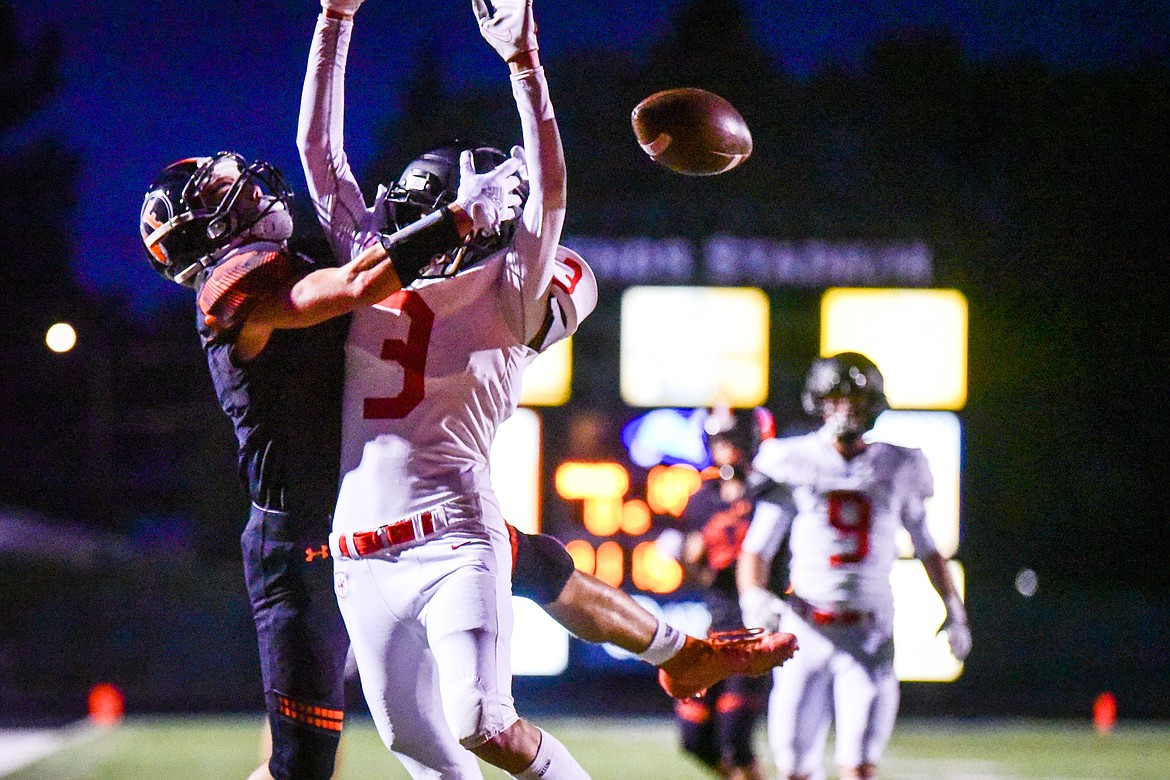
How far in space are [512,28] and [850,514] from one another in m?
2.14

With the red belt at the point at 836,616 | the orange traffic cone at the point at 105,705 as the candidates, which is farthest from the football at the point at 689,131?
the orange traffic cone at the point at 105,705

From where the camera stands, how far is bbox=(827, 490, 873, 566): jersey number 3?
4.79m

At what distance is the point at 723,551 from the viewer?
5.94 meters

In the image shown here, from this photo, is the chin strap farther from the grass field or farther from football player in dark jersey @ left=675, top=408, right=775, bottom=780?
the grass field

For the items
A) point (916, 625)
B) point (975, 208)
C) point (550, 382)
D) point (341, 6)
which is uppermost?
point (975, 208)

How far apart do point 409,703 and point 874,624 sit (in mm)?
1845

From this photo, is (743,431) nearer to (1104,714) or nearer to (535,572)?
(535,572)

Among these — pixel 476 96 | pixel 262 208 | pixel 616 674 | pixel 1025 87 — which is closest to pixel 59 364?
pixel 476 96

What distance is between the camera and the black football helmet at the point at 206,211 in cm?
361

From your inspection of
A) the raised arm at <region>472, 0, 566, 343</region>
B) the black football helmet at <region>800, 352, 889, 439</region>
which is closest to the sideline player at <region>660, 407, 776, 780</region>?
the black football helmet at <region>800, 352, 889, 439</region>

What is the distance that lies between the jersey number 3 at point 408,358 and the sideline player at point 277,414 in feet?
0.55

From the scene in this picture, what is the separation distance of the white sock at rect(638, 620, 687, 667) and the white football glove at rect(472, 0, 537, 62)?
1436 millimetres

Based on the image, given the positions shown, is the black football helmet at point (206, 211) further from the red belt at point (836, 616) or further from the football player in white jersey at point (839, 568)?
the red belt at point (836, 616)

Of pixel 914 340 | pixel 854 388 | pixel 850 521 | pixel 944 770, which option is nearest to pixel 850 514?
pixel 850 521
